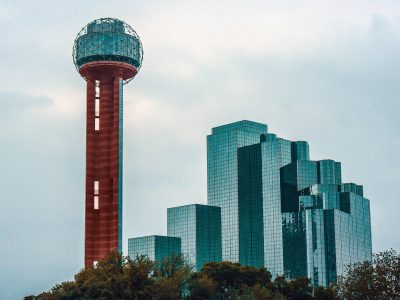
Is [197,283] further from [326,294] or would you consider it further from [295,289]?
[326,294]

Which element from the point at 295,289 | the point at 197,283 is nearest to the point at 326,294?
the point at 295,289

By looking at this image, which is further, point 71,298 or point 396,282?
point 396,282

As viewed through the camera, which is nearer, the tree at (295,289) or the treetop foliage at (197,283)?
the treetop foliage at (197,283)

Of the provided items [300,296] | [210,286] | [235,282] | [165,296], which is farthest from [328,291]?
[165,296]

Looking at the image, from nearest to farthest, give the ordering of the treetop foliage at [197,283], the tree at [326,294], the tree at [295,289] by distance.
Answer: the treetop foliage at [197,283] < the tree at [295,289] < the tree at [326,294]

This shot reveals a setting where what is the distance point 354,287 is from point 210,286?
26454mm

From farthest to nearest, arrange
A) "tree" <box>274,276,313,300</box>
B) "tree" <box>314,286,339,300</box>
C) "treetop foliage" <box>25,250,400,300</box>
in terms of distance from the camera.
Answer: "tree" <box>314,286,339,300</box> → "tree" <box>274,276,313,300</box> → "treetop foliage" <box>25,250,400,300</box>

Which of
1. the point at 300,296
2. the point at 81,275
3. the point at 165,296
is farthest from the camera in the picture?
the point at 300,296

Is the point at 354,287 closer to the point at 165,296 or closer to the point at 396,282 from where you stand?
the point at 396,282

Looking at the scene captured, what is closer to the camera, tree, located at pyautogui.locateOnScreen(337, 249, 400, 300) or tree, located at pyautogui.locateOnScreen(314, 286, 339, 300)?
tree, located at pyautogui.locateOnScreen(337, 249, 400, 300)

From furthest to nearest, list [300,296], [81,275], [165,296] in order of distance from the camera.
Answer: [300,296]
[81,275]
[165,296]

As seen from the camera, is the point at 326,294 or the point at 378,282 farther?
the point at 326,294

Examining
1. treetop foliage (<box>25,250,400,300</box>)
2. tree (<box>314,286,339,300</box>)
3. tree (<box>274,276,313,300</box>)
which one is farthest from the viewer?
tree (<box>314,286,339,300</box>)

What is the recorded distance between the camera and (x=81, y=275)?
467ft
